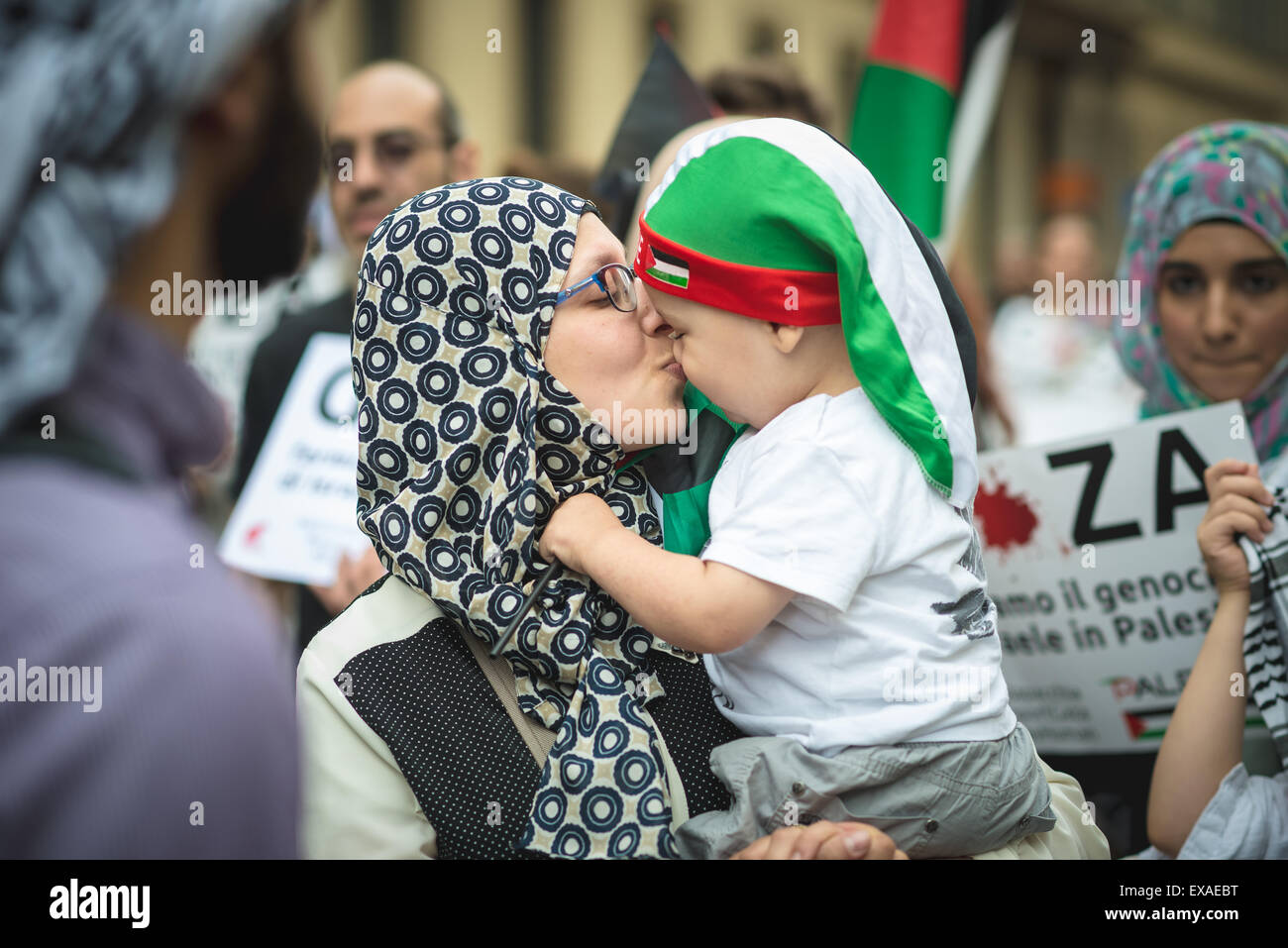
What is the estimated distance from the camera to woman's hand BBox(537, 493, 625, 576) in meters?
2.00

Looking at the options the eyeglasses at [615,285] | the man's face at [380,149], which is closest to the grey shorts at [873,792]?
the eyeglasses at [615,285]

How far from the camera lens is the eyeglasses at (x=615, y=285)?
217cm

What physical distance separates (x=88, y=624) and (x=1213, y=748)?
2.25 m

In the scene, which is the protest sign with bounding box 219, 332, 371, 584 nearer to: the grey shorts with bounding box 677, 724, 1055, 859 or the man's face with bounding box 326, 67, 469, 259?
the man's face with bounding box 326, 67, 469, 259

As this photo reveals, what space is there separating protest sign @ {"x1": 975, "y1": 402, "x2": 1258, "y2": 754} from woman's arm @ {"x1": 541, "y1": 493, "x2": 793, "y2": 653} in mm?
1484

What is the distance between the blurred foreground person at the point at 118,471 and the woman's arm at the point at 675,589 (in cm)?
80

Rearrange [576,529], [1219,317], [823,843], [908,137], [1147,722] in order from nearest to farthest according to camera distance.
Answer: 1. [823,843]
2. [576,529]
3. [1147,722]
4. [1219,317]
5. [908,137]

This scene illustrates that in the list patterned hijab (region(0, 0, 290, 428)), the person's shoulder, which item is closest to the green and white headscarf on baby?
the person's shoulder

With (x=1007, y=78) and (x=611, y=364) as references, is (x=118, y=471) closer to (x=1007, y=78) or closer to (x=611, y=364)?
(x=611, y=364)

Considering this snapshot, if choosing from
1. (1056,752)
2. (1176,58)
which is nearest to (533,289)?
(1056,752)

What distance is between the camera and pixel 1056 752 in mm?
3186

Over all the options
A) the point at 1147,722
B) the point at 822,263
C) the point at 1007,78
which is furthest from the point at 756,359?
the point at 1007,78

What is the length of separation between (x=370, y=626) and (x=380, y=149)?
2.85 metres

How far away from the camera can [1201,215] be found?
3195 mm
